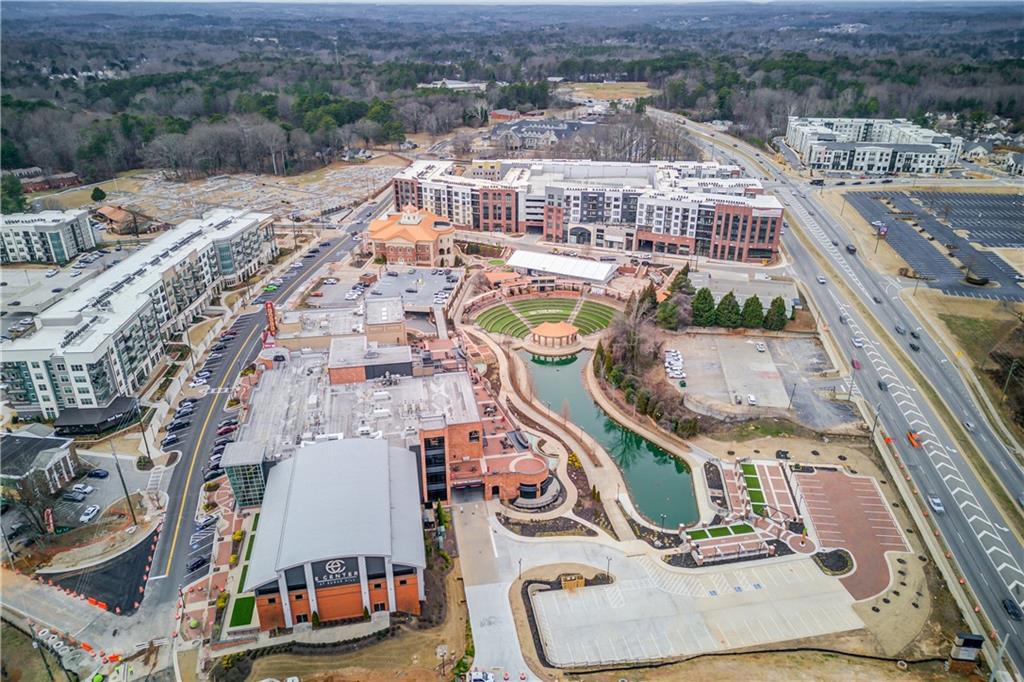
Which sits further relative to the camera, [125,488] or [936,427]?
[936,427]

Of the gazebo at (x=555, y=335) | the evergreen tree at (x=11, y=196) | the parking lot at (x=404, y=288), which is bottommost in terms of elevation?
the gazebo at (x=555, y=335)

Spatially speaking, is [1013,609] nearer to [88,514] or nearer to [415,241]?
[88,514]

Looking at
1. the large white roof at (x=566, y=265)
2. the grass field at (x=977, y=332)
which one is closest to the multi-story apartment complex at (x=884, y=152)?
the grass field at (x=977, y=332)

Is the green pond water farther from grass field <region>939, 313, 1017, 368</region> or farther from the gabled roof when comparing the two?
grass field <region>939, 313, 1017, 368</region>

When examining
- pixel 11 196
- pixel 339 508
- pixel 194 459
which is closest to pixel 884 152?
pixel 339 508

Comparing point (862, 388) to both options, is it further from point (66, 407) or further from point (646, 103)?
point (646, 103)

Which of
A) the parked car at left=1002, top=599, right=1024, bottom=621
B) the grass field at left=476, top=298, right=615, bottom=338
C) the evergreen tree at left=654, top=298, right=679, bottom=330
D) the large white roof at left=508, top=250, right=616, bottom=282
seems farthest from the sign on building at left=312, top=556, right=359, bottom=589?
the large white roof at left=508, top=250, right=616, bottom=282

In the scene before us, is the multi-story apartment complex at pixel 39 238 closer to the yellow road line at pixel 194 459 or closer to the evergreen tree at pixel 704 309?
the yellow road line at pixel 194 459
